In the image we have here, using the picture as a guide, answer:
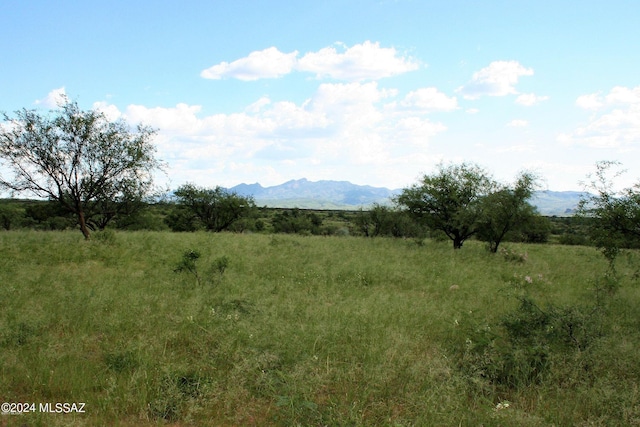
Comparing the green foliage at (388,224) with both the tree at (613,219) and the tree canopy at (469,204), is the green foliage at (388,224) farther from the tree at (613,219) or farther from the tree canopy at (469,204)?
the tree at (613,219)

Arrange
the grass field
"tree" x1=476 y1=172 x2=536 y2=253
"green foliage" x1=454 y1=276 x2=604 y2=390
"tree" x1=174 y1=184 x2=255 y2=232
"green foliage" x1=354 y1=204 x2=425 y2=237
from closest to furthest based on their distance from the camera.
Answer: the grass field → "green foliage" x1=454 y1=276 x2=604 y2=390 → "tree" x1=476 y1=172 x2=536 y2=253 → "green foliage" x1=354 y1=204 x2=425 y2=237 → "tree" x1=174 y1=184 x2=255 y2=232

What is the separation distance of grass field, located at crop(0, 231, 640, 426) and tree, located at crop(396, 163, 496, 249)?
43.9 ft

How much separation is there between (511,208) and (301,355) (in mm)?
20563

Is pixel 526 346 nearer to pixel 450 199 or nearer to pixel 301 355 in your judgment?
pixel 301 355

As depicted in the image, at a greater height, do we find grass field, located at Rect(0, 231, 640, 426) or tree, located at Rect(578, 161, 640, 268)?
tree, located at Rect(578, 161, 640, 268)

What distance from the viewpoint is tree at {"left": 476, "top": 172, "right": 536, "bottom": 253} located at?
71.6 feet

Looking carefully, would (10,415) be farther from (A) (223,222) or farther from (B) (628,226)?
(A) (223,222)

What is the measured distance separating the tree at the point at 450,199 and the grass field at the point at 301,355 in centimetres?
1337

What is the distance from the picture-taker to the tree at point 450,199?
2375 cm

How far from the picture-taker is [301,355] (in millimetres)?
5590

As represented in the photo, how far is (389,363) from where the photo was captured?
5270 millimetres

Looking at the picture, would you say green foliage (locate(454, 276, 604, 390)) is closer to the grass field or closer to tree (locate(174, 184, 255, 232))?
the grass field

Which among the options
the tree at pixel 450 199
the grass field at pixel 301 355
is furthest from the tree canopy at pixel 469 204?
the grass field at pixel 301 355

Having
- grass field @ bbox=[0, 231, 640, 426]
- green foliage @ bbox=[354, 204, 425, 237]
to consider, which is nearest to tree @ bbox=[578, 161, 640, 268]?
grass field @ bbox=[0, 231, 640, 426]
